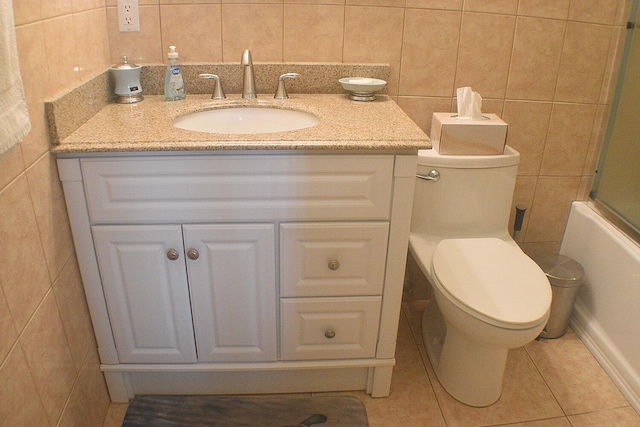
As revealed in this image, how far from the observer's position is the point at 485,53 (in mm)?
1744

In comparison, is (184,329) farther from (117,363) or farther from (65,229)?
(65,229)

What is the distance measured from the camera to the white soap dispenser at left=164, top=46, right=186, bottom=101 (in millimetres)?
1576

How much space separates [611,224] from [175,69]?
160 cm

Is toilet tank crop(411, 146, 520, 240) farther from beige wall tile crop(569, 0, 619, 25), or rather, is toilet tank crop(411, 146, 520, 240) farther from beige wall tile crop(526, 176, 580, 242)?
beige wall tile crop(569, 0, 619, 25)

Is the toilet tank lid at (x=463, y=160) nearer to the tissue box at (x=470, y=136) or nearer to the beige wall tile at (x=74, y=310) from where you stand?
the tissue box at (x=470, y=136)

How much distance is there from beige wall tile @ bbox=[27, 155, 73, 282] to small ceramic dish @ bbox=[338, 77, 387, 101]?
0.89 m

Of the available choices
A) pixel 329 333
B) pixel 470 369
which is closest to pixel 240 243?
pixel 329 333

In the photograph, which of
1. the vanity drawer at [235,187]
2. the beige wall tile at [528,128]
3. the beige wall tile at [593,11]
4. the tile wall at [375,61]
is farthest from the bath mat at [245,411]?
the beige wall tile at [593,11]

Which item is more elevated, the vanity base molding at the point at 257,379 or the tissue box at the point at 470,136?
the tissue box at the point at 470,136

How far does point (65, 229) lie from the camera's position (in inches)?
51.6

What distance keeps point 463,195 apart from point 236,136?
81cm

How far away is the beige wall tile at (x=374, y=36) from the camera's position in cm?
168

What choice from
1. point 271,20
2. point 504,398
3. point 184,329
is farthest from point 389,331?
point 271,20

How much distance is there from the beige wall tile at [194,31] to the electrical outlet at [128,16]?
8 cm
